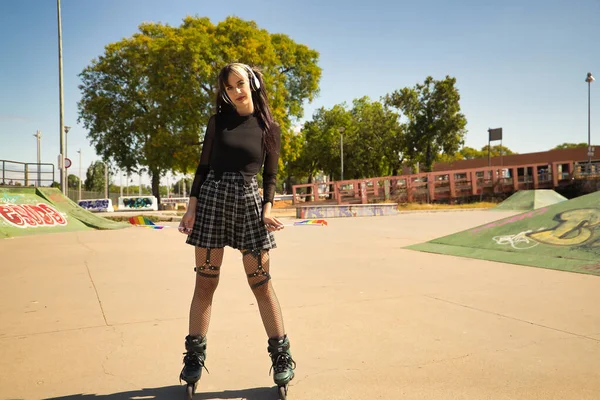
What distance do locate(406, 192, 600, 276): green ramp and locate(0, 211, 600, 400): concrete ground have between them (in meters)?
0.47

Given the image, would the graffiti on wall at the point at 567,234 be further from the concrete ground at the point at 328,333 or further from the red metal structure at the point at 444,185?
the red metal structure at the point at 444,185

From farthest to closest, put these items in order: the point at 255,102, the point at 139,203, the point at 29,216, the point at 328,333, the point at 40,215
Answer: the point at 139,203 < the point at 40,215 < the point at 29,216 < the point at 328,333 < the point at 255,102

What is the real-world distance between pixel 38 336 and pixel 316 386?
2.04 metres

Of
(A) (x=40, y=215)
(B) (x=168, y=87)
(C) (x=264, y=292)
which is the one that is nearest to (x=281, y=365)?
(C) (x=264, y=292)

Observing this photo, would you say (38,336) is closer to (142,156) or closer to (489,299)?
(489,299)

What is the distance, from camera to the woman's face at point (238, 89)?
232 centimetres

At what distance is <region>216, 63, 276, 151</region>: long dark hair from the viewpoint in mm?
2355

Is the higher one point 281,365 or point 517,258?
point 281,365

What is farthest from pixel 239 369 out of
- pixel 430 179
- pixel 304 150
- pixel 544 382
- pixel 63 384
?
pixel 304 150

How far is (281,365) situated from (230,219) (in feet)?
2.43

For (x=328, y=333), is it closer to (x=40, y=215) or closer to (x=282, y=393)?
(x=282, y=393)

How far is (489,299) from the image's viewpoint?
4035mm

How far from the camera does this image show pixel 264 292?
7.32 feet

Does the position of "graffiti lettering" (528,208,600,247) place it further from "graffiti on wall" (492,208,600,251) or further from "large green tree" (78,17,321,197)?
"large green tree" (78,17,321,197)
